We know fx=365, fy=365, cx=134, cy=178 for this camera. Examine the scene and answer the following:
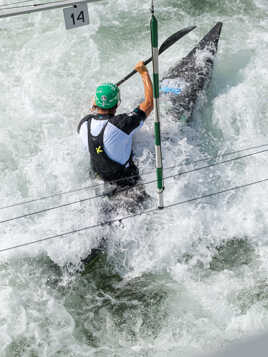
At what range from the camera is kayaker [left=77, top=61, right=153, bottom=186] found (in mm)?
3693

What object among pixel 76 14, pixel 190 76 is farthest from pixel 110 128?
pixel 190 76

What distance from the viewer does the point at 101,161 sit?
12.8ft

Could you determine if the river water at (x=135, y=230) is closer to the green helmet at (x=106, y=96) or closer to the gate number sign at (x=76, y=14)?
the green helmet at (x=106, y=96)

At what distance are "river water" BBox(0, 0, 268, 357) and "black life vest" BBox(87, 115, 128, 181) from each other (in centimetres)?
34

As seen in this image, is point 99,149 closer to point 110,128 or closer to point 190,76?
point 110,128

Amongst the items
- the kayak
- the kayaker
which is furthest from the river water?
the kayaker

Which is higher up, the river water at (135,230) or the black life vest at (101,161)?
the black life vest at (101,161)

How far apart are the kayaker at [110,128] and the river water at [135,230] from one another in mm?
564

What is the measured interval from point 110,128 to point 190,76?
257cm

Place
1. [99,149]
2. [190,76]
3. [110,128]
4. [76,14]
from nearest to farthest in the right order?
[76,14] < [110,128] < [99,149] < [190,76]

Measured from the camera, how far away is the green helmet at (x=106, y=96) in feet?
12.1

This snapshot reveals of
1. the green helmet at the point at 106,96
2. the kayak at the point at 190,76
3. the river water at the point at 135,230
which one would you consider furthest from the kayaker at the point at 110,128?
the kayak at the point at 190,76

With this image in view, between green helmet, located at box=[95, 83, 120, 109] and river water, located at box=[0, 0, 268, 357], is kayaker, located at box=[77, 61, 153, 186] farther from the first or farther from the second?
river water, located at box=[0, 0, 268, 357]

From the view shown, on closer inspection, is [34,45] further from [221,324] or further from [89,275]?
[221,324]
